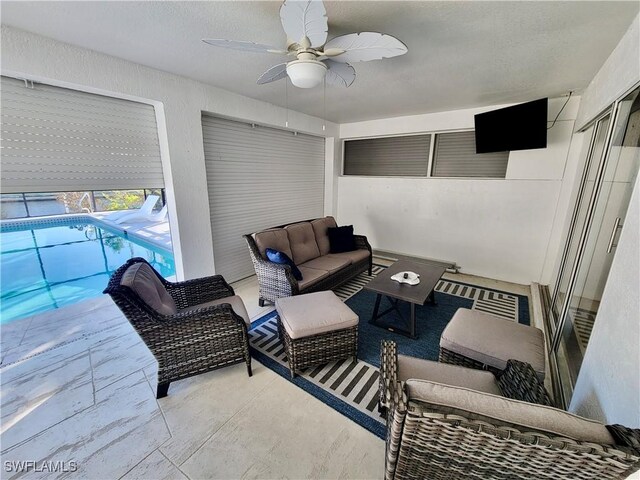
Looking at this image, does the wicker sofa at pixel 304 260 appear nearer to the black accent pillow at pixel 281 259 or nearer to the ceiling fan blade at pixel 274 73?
the black accent pillow at pixel 281 259

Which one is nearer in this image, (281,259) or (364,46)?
(364,46)

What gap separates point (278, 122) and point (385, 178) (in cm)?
208

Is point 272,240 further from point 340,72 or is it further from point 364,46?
point 364,46

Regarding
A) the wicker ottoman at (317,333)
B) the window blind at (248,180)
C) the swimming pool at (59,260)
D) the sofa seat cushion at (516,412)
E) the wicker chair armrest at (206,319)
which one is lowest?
the swimming pool at (59,260)

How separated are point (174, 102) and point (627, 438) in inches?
141

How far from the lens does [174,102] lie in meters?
2.58

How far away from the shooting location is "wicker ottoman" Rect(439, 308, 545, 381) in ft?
4.88

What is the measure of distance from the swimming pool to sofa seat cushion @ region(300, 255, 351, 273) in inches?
81.2

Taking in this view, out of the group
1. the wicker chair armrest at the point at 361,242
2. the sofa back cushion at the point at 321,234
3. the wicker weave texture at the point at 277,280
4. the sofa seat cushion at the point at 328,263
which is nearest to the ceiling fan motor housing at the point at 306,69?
the wicker weave texture at the point at 277,280

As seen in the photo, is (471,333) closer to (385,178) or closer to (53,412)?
(53,412)

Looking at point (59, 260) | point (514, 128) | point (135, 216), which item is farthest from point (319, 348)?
point (135, 216)

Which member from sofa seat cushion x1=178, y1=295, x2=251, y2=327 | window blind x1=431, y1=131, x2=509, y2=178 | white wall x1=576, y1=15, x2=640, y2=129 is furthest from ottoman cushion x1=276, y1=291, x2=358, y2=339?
window blind x1=431, y1=131, x2=509, y2=178

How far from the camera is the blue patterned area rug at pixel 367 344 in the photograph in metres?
1.72

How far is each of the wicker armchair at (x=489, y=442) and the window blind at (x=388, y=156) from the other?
12.8 feet
